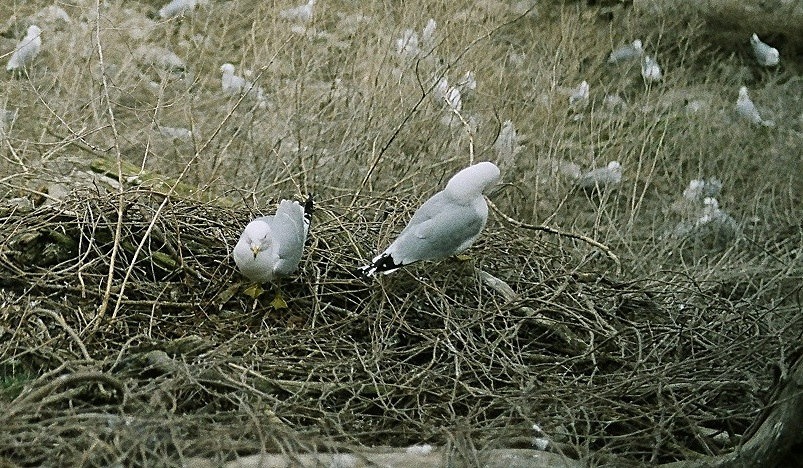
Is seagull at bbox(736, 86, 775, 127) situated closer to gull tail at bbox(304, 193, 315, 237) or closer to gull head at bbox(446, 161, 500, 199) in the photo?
gull head at bbox(446, 161, 500, 199)

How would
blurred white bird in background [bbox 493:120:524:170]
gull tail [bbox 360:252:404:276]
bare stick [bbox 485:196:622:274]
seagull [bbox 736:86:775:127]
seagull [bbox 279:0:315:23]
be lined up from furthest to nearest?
seagull [bbox 736:86:775:127], seagull [bbox 279:0:315:23], blurred white bird in background [bbox 493:120:524:170], bare stick [bbox 485:196:622:274], gull tail [bbox 360:252:404:276]

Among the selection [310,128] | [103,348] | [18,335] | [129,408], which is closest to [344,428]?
[129,408]

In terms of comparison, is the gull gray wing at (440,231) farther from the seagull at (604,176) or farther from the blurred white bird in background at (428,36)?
the blurred white bird in background at (428,36)

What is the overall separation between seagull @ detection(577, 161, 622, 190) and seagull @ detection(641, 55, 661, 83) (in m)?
1.41

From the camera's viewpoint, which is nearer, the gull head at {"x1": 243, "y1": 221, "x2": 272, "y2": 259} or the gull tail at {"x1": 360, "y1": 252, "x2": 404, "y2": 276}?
the gull head at {"x1": 243, "y1": 221, "x2": 272, "y2": 259}

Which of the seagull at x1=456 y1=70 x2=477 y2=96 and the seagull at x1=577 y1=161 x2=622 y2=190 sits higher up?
the seagull at x1=456 y1=70 x2=477 y2=96

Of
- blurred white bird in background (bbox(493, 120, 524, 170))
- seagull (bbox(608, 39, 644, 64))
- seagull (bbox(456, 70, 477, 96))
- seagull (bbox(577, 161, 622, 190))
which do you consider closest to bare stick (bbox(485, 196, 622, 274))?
blurred white bird in background (bbox(493, 120, 524, 170))

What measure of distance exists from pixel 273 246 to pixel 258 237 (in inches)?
3.3

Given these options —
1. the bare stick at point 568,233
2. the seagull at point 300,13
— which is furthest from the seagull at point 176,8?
the bare stick at point 568,233

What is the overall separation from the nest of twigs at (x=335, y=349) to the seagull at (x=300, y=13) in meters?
2.69

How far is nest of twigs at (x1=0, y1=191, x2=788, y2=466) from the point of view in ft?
9.45

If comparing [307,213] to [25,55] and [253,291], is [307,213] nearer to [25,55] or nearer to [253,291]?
[253,291]

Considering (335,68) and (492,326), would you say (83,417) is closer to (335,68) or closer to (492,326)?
(492,326)

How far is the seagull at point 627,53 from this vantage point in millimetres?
7660
